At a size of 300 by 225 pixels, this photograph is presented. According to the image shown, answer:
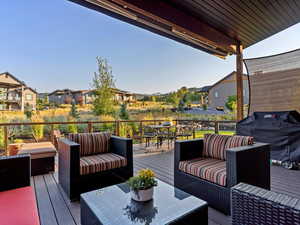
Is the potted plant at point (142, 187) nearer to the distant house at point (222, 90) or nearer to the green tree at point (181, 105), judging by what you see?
the green tree at point (181, 105)

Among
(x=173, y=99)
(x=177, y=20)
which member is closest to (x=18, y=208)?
(x=177, y=20)

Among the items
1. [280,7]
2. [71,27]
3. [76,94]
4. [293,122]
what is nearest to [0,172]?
[293,122]

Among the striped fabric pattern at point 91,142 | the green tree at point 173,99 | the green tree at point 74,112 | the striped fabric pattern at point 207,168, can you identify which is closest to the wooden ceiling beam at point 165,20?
the striped fabric pattern at point 91,142

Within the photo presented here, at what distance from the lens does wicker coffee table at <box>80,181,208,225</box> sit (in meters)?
1.22

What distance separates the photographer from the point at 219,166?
2.15m

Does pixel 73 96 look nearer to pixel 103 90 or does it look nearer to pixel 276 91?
pixel 103 90

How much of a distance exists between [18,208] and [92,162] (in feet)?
3.88

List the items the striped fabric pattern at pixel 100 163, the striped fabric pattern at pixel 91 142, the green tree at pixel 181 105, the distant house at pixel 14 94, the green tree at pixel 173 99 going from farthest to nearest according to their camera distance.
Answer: the green tree at pixel 173 99 < the green tree at pixel 181 105 < the distant house at pixel 14 94 < the striped fabric pattern at pixel 91 142 < the striped fabric pattern at pixel 100 163

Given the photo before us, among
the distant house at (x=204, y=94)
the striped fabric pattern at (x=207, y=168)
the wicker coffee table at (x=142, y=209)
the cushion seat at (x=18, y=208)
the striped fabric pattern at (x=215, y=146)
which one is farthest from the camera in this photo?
the distant house at (x=204, y=94)

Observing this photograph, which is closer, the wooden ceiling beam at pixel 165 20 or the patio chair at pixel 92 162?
the patio chair at pixel 92 162

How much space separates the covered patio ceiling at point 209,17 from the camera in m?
3.06

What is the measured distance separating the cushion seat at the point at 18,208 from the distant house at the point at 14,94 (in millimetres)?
8581

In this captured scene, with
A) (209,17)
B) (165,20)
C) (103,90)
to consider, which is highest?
(209,17)

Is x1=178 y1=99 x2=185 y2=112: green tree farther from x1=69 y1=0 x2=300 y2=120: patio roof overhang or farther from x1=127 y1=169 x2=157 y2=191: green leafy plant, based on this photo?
x1=127 y1=169 x2=157 y2=191: green leafy plant
